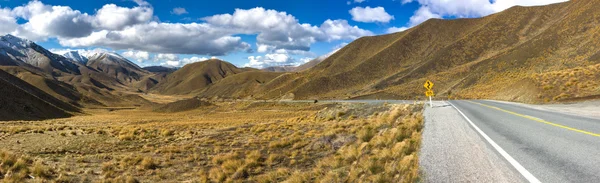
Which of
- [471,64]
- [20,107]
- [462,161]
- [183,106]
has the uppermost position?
[471,64]

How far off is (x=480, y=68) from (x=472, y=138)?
Answer: 8215 cm

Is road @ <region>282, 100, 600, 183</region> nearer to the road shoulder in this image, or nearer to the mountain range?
the road shoulder

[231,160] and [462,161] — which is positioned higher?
[462,161]

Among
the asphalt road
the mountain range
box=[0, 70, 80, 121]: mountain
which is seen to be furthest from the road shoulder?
box=[0, 70, 80, 121]: mountain

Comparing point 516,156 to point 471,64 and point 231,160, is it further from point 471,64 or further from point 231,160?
point 471,64

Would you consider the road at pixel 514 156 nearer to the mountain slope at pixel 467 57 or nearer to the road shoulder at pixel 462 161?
the road shoulder at pixel 462 161

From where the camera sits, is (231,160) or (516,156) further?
(231,160)

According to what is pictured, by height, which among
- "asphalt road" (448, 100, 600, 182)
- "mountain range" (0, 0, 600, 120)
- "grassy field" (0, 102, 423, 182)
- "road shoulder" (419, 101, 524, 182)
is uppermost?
"mountain range" (0, 0, 600, 120)

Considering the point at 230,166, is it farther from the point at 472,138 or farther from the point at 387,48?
the point at 387,48

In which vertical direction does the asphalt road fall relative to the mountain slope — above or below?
below

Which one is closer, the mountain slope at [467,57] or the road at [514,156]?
the road at [514,156]

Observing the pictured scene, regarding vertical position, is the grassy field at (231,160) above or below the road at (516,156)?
below

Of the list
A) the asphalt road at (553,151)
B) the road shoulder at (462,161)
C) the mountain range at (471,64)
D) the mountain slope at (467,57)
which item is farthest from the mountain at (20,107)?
the asphalt road at (553,151)

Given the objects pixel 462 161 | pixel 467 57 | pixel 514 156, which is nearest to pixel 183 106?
pixel 467 57
